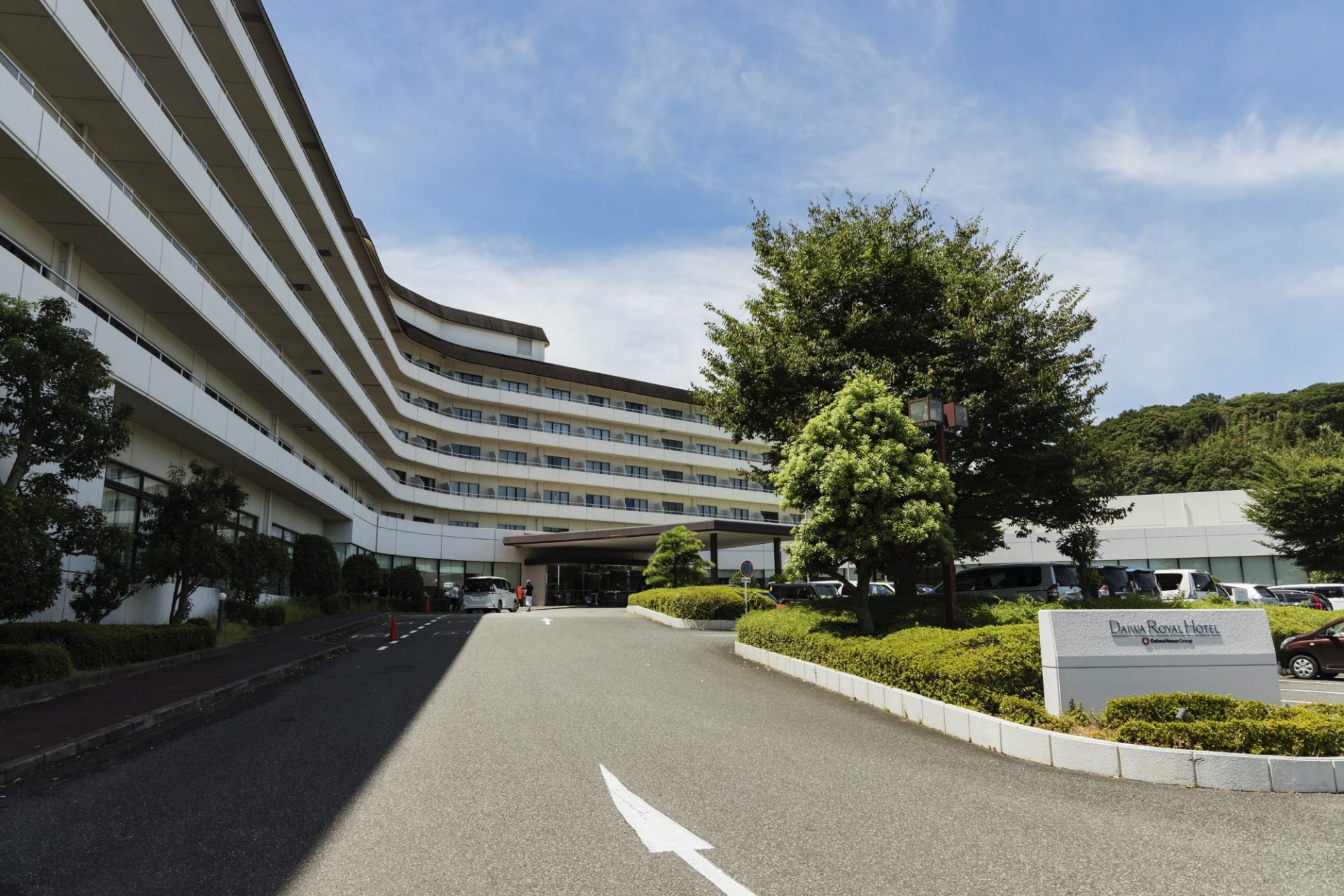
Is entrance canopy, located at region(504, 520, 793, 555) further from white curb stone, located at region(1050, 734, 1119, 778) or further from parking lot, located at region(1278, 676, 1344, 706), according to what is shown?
white curb stone, located at region(1050, 734, 1119, 778)

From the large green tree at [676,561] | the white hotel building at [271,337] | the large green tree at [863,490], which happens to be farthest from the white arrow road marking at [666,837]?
the large green tree at [676,561]

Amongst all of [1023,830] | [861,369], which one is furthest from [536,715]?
[861,369]

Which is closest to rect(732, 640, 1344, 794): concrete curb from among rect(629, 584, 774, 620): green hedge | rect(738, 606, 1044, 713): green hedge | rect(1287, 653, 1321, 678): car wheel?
rect(738, 606, 1044, 713): green hedge

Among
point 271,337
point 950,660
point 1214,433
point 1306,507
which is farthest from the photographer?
point 1214,433

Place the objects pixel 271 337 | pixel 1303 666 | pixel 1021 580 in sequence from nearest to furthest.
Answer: pixel 1303 666
pixel 1021 580
pixel 271 337

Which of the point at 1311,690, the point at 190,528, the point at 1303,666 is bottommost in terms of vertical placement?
the point at 1311,690

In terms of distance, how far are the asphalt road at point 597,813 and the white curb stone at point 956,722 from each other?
187 mm

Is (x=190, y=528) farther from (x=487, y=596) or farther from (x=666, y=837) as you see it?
(x=487, y=596)

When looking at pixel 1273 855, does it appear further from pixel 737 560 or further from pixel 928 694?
pixel 737 560

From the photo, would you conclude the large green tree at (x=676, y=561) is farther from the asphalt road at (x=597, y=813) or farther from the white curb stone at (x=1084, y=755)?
the white curb stone at (x=1084, y=755)

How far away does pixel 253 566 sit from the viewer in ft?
65.6

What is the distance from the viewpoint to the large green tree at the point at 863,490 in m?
13.7

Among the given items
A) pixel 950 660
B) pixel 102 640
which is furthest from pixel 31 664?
pixel 950 660

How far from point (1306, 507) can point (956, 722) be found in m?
32.0
